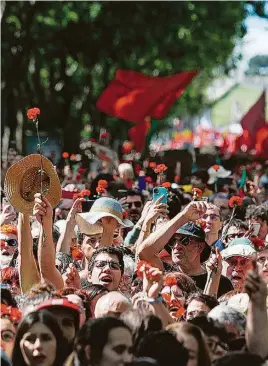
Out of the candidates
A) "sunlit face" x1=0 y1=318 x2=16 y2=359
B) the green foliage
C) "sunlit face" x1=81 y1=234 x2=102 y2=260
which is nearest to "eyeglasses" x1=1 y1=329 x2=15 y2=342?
"sunlit face" x1=0 y1=318 x2=16 y2=359

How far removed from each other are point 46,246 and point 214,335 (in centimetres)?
165

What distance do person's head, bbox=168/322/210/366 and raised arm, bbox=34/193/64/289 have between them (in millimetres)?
1641

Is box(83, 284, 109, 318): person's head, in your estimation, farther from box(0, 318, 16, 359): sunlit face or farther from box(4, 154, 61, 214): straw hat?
box(0, 318, 16, 359): sunlit face

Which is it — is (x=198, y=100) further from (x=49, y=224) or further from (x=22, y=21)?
(x=49, y=224)

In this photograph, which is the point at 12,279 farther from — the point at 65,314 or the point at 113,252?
the point at 65,314

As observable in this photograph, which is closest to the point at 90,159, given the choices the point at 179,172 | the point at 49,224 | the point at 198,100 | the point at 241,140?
the point at 179,172

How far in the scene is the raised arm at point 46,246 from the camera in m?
8.33

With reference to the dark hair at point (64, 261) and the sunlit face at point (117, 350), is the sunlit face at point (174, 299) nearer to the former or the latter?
the dark hair at point (64, 261)

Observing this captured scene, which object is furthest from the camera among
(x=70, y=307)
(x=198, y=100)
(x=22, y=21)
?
(x=198, y=100)

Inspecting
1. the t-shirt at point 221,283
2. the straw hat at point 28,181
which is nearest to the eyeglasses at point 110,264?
the straw hat at point 28,181

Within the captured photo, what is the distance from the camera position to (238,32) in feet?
116

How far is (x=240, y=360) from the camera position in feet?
21.4

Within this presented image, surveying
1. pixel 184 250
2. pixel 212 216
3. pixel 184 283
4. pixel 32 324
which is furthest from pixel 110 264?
pixel 212 216

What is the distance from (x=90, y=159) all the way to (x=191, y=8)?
29.7 ft
